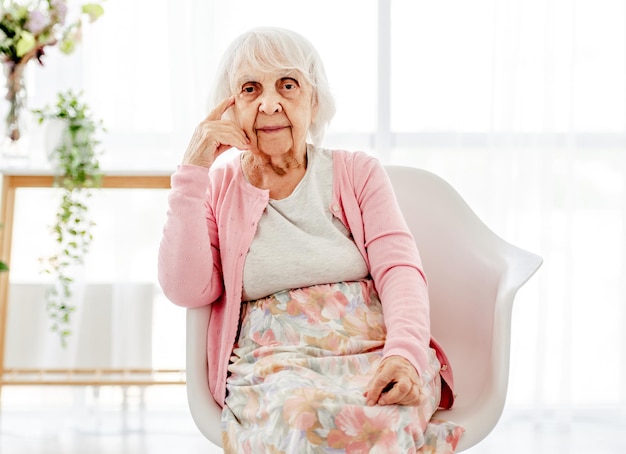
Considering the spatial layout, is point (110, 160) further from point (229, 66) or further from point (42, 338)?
point (229, 66)

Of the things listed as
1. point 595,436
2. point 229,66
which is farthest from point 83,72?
point 595,436

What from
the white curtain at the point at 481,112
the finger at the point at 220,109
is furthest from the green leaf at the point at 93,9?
the finger at the point at 220,109

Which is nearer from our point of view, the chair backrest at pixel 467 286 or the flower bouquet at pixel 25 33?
the chair backrest at pixel 467 286

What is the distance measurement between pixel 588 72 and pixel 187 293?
1921mm

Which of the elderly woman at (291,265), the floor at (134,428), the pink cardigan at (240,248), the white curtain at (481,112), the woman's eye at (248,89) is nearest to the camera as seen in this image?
the elderly woman at (291,265)

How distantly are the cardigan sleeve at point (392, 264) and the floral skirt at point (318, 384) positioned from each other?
6 cm

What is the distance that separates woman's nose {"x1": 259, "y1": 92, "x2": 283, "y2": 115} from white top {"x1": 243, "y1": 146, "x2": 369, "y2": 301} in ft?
0.57

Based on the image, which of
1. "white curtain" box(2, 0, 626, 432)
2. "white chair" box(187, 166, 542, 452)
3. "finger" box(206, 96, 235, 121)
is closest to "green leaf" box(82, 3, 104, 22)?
"white curtain" box(2, 0, 626, 432)

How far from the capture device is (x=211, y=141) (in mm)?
1475

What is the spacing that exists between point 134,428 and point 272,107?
1.59m

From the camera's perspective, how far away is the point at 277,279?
4.84 feet

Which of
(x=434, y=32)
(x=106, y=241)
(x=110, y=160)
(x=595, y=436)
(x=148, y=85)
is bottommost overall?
(x=595, y=436)

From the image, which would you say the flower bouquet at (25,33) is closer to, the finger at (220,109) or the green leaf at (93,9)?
the green leaf at (93,9)

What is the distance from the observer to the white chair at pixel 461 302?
1.45 metres
